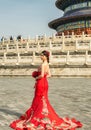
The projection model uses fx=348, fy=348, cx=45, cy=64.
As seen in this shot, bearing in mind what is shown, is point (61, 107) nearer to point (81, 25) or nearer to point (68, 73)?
point (68, 73)

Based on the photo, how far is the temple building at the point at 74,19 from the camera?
179 feet

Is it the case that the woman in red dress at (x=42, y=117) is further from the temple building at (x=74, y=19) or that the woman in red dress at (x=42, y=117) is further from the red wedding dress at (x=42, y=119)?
the temple building at (x=74, y=19)

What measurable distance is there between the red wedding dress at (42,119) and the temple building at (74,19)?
45.7 meters

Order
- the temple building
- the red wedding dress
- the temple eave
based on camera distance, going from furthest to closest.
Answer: the temple eave, the temple building, the red wedding dress

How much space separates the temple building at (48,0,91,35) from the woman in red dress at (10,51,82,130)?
45.6 metres

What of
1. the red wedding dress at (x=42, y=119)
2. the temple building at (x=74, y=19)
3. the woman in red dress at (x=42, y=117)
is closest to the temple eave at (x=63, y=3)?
the temple building at (x=74, y=19)

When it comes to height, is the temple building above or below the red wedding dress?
above

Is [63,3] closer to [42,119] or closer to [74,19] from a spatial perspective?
[74,19]

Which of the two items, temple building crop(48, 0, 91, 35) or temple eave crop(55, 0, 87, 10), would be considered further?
temple eave crop(55, 0, 87, 10)

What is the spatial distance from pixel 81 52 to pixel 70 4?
105ft

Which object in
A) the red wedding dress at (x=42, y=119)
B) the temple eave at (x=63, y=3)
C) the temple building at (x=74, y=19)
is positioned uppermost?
the temple eave at (x=63, y=3)

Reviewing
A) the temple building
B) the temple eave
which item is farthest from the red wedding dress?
the temple eave

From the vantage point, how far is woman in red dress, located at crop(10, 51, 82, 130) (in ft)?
24.1

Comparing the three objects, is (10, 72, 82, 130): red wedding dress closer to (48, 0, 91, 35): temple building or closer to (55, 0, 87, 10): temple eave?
(48, 0, 91, 35): temple building
